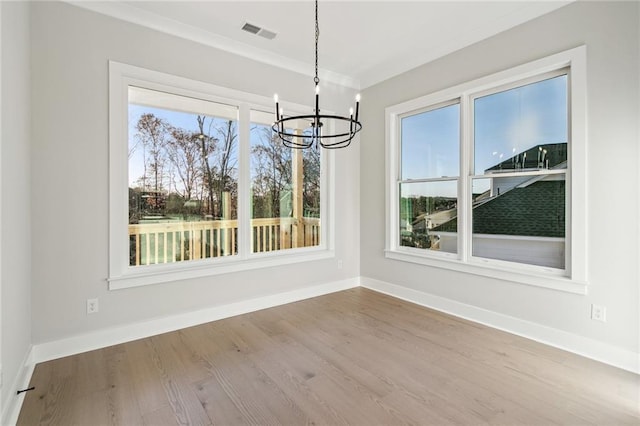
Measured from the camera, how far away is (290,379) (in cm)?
232

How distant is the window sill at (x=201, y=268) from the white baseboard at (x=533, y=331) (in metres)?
1.39

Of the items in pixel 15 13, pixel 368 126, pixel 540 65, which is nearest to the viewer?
pixel 15 13

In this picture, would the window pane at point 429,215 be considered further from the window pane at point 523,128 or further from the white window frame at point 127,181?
the white window frame at point 127,181

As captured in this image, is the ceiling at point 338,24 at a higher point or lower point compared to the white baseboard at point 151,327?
higher

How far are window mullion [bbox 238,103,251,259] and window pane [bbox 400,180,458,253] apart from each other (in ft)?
6.83

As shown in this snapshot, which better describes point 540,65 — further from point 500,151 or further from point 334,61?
point 334,61

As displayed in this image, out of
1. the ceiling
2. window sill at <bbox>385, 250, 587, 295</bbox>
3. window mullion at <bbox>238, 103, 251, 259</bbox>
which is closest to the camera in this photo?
window sill at <bbox>385, 250, 587, 295</bbox>

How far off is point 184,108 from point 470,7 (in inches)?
117

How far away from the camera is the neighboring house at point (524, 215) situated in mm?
2908

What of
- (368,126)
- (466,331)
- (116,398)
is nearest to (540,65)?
(368,126)

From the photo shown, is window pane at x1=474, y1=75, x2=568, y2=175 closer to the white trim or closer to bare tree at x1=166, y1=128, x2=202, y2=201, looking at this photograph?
the white trim

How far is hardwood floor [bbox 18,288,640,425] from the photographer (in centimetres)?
192

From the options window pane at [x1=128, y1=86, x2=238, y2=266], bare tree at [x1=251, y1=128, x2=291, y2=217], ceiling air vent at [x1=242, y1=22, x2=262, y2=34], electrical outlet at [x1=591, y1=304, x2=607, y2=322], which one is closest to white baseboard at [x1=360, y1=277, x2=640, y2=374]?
electrical outlet at [x1=591, y1=304, x2=607, y2=322]

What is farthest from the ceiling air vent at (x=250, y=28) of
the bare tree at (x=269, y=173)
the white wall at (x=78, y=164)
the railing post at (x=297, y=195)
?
the railing post at (x=297, y=195)
